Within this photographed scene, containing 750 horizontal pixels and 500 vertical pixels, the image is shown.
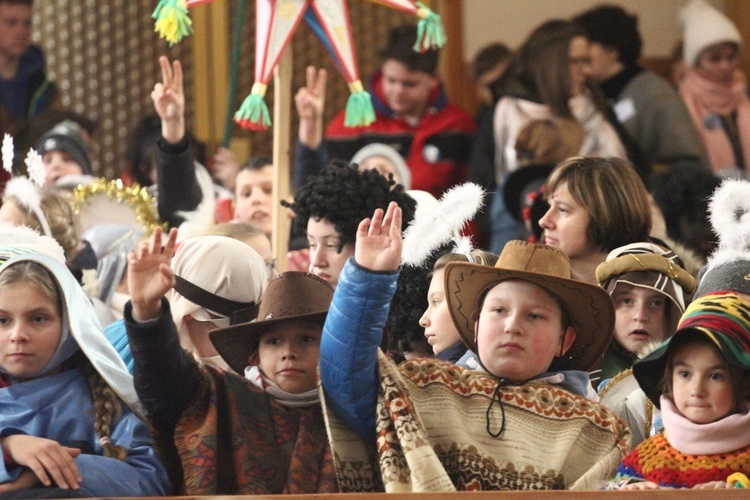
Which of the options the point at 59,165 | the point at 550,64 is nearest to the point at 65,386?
the point at 59,165

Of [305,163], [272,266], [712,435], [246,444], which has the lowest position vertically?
[246,444]

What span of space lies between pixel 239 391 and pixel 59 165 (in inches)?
103

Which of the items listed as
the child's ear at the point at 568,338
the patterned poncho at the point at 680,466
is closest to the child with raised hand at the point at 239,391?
the child's ear at the point at 568,338

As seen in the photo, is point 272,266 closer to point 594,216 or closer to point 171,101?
point 171,101

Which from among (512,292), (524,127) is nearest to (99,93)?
(524,127)

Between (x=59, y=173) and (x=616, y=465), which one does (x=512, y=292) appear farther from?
(x=59, y=173)

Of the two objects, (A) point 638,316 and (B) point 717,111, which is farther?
(B) point 717,111

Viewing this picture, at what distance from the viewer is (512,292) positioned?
3109 mm

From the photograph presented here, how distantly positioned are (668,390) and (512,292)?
0.38 m

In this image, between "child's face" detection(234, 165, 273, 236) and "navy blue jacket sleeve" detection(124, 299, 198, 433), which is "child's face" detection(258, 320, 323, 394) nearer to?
"navy blue jacket sleeve" detection(124, 299, 198, 433)

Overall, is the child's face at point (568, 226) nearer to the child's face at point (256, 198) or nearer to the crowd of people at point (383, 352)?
the crowd of people at point (383, 352)

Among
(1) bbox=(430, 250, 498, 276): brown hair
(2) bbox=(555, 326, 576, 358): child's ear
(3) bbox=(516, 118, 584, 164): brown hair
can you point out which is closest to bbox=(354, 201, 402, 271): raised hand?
(2) bbox=(555, 326, 576, 358): child's ear

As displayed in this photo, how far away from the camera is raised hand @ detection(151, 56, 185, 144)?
4.53m

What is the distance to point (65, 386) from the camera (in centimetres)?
322
